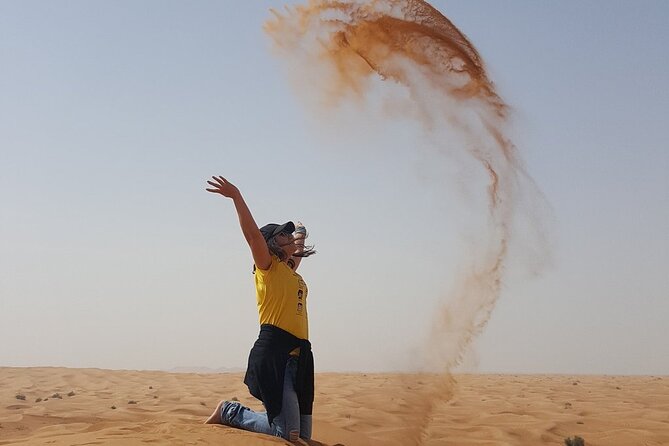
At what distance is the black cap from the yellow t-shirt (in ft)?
0.78

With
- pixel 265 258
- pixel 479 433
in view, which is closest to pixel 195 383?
pixel 479 433

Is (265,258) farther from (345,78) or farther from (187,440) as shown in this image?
(345,78)

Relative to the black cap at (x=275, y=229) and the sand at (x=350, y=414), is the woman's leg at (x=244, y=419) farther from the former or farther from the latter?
the black cap at (x=275, y=229)

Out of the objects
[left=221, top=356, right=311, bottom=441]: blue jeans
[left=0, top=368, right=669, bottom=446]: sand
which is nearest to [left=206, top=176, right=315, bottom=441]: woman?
[left=221, top=356, right=311, bottom=441]: blue jeans

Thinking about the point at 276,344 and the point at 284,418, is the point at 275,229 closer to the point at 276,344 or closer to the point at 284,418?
the point at 276,344

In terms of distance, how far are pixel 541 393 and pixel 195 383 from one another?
9.29 metres

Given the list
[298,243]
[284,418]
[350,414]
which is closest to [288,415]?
[284,418]

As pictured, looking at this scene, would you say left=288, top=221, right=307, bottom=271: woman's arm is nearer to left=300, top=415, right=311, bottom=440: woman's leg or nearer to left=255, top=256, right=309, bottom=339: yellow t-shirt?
left=255, top=256, right=309, bottom=339: yellow t-shirt

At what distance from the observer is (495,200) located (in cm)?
863

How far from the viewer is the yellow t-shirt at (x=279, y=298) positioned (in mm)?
4363

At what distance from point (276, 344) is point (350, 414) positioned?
6.38 m

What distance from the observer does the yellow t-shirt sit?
4363mm

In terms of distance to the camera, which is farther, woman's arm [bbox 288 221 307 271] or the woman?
woman's arm [bbox 288 221 307 271]

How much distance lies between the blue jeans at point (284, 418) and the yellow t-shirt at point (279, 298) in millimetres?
255
